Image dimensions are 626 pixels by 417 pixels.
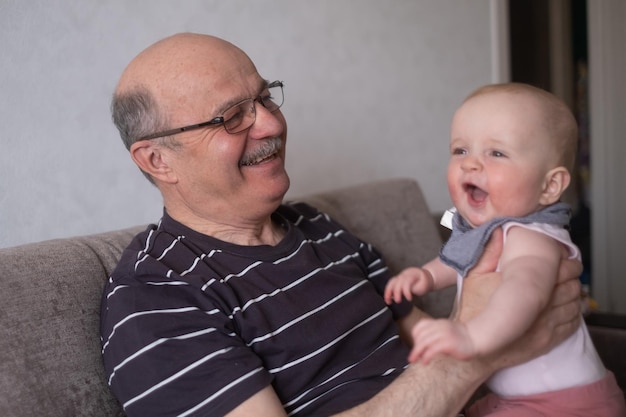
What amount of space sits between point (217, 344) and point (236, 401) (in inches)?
4.5

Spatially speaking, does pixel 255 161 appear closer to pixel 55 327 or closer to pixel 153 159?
pixel 153 159

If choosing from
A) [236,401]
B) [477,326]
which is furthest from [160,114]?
[477,326]

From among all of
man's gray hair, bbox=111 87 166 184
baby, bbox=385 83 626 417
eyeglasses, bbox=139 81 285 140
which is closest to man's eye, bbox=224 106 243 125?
eyeglasses, bbox=139 81 285 140

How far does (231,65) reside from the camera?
5.05ft

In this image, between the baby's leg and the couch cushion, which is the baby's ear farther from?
the couch cushion

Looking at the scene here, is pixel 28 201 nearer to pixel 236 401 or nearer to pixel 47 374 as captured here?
pixel 47 374

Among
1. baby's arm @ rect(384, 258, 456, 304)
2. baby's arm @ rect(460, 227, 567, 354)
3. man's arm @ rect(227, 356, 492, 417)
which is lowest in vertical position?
man's arm @ rect(227, 356, 492, 417)

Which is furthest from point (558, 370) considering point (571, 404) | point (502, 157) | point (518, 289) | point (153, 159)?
point (153, 159)

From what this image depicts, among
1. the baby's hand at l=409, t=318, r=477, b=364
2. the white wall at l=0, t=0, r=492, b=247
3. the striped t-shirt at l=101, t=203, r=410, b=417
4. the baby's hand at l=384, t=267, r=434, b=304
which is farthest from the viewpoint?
the white wall at l=0, t=0, r=492, b=247

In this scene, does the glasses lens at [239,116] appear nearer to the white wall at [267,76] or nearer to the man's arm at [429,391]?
the white wall at [267,76]

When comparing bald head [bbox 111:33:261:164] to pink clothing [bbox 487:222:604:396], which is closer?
pink clothing [bbox 487:222:604:396]

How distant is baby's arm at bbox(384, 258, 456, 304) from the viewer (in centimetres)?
145

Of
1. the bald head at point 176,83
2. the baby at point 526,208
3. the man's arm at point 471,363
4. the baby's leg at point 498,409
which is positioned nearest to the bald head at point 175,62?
the bald head at point 176,83

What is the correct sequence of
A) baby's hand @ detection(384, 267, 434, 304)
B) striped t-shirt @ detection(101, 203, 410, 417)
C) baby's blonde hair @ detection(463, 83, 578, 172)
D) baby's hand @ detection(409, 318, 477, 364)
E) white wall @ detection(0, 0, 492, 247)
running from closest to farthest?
1. baby's hand @ detection(409, 318, 477, 364)
2. striped t-shirt @ detection(101, 203, 410, 417)
3. baby's blonde hair @ detection(463, 83, 578, 172)
4. baby's hand @ detection(384, 267, 434, 304)
5. white wall @ detection(0, 0, 492, 247)
